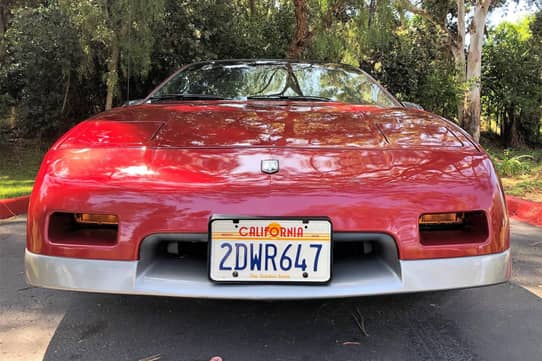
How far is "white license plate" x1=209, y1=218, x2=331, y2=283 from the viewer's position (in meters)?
1.54


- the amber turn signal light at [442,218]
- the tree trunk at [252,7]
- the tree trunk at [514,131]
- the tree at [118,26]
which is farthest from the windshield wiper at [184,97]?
the tree trunk at [514,131]

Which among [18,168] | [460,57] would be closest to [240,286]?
[18,168]

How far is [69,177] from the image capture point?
1.62m

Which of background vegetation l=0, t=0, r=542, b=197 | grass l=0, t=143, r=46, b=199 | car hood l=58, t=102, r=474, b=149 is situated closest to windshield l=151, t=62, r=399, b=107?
car hood l=58, t=102, r=474, b=149

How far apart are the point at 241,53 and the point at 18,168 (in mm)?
4967

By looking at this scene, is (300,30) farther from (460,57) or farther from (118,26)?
(460,57)

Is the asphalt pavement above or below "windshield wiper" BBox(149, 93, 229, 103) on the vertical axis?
below

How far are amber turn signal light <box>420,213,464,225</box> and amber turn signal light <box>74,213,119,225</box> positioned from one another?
3.67 feet

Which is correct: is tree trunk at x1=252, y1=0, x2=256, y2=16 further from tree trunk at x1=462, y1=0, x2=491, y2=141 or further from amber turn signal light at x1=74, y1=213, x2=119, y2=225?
amber turn signal light at x1=74, y1=213, x2=119, y2=225

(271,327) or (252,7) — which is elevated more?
(252,7)

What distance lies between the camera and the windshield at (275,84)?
2.68 m

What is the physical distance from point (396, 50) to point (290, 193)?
10243 mm

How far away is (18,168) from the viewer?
655 centimetres

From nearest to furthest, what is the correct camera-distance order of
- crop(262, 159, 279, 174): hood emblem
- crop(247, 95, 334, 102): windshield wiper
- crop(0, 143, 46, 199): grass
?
crop(262, 159, 279, 174): hood emblem < crop(247, 95, 334, 102): windshield wiper < crop(0, 143, 46, 199): grass
